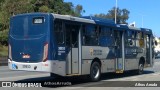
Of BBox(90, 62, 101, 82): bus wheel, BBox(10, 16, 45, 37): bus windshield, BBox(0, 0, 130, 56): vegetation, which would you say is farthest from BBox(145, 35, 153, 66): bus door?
BBox(0, 0, 130, 56): vegetation

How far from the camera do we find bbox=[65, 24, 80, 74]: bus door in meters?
17.2

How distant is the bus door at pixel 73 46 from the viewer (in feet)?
56.4

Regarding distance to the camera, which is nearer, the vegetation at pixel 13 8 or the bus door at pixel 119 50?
the bus door at pixel 119 50

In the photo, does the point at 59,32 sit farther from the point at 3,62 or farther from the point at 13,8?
the point at 13,8

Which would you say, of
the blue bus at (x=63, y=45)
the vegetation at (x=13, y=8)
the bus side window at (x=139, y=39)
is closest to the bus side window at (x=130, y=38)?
the bus side window at (x=139, y=39)

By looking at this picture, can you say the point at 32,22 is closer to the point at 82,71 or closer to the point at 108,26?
the point at 82,71

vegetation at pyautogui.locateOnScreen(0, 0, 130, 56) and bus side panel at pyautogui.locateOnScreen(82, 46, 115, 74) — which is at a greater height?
vegetation at pyautogui.locateOnScreen(0, 0, 130, 56)

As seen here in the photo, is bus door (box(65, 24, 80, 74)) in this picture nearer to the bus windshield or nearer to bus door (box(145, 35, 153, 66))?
the bus windshield

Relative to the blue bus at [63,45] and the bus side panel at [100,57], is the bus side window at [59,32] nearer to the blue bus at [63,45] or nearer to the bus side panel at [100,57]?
the blue bus at [63,45]

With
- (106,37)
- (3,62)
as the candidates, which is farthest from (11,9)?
(106,37)

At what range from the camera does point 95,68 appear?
19359mm

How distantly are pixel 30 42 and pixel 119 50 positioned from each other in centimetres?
666

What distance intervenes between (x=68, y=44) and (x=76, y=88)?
6.86 feet

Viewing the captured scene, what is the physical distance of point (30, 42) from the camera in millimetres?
16719
